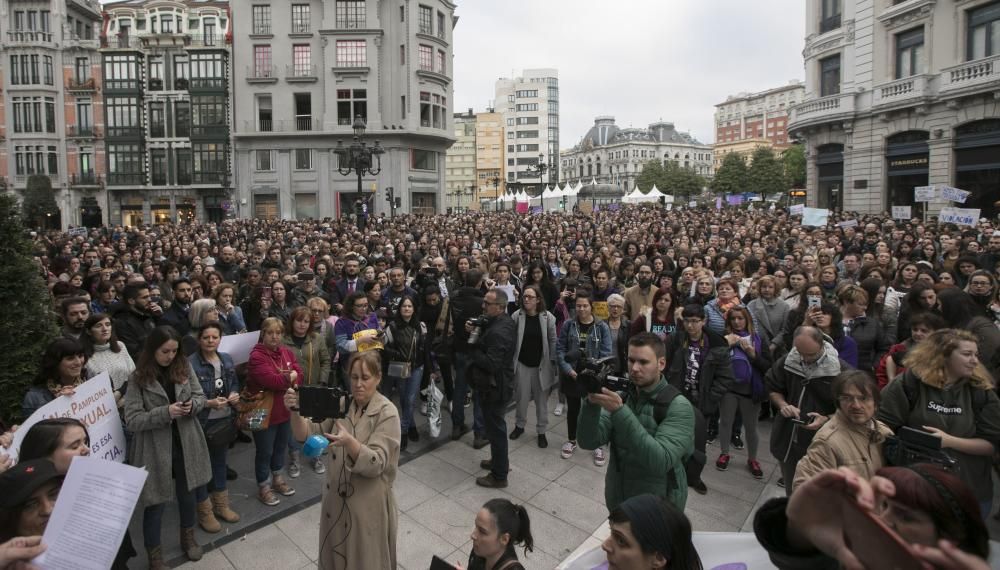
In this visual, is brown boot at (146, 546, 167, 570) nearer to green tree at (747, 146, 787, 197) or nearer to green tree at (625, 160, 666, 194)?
green tree at (747, 146, 787, 197)

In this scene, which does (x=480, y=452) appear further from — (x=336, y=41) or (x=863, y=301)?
(x=336, y=41)

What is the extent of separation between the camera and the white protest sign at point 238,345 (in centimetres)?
601

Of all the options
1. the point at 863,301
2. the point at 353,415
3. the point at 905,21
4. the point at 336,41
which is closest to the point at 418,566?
the point at 353,415

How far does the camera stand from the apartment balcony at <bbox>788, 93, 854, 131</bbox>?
94.3ft

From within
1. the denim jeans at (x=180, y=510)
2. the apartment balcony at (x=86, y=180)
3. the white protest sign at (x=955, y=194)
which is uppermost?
the apartment balcony at (x=86, y=180)

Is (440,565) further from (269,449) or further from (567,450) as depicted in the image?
(567,450)

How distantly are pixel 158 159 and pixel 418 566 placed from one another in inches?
2107

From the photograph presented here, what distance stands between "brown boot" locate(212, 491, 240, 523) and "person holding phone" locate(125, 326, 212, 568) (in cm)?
A: 45

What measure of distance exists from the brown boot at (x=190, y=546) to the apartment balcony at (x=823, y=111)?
33420mm

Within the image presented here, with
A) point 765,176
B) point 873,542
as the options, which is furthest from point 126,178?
point 765,176

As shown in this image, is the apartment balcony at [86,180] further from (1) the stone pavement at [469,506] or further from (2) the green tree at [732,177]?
(2) the green tree at [732,177]

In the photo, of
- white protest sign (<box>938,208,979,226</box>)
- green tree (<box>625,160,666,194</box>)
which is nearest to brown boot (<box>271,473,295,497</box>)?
white protest sign (<box>938,208,979,226</box>)

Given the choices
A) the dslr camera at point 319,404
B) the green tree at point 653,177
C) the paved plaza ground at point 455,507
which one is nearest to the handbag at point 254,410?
the paved plaza ground at point 455,507

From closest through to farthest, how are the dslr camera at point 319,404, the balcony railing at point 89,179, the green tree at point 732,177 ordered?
the dslr camera at point 319,404
the balcony railing at point 89,179
the green tree at point 732,177
